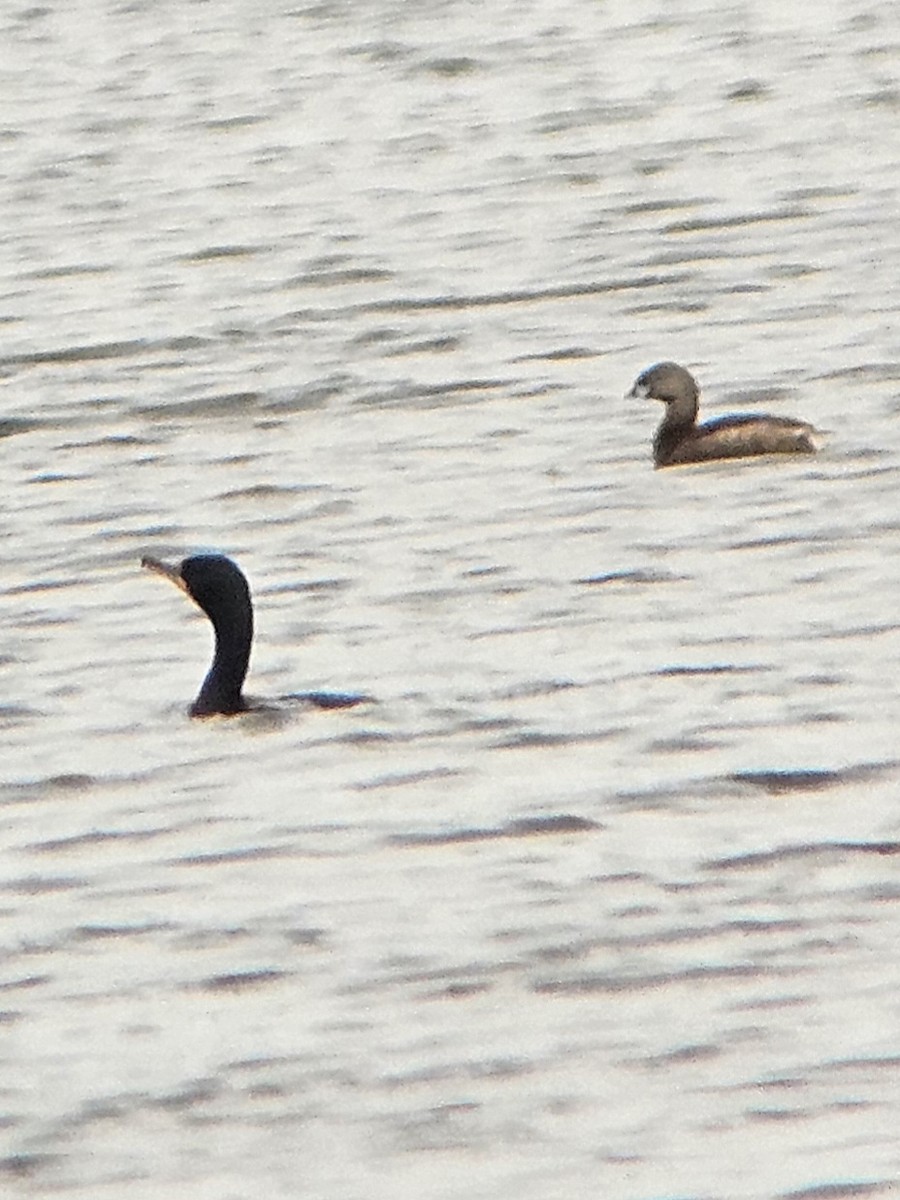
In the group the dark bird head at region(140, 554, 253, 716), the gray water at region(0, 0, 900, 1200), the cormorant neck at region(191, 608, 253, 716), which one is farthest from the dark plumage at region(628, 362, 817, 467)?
the cormorant neck at region(191, 608, 253, 716)

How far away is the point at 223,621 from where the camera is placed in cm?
1255

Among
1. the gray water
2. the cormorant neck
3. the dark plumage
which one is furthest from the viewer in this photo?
the dark plumage

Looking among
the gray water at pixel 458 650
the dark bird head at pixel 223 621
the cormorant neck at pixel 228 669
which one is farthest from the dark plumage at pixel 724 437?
the cormorant neck at pixel 228 669

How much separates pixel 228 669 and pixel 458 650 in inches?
39.2

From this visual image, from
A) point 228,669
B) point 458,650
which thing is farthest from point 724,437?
point 228,669

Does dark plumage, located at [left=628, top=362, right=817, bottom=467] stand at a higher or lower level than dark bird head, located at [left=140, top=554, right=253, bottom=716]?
lower

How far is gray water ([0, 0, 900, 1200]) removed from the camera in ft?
28.6

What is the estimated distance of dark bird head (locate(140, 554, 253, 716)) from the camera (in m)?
12.3

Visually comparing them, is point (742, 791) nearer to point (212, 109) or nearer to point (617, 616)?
point (617, 616)

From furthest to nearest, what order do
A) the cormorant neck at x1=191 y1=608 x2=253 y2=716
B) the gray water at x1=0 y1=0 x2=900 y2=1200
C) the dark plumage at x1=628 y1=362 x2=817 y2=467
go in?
the dark plumage at x1=628 y1=362 x2=817 y2=467 → the cormorant neck at x1=191 y1=608 x2=253 y2=716 → the gray water at x1=0 y1=0 x2=900 y2=1200

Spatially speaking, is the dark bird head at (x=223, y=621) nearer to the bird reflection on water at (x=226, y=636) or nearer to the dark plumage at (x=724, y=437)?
the bird reflection on water at (x=226, y=636)

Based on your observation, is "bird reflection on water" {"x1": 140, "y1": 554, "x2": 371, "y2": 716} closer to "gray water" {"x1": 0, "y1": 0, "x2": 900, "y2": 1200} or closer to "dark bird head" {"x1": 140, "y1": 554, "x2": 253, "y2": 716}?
"dark bird head" {"x1": 140, "y1": 554, "x2": 253, "y2": 716}

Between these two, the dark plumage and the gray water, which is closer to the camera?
the gray water

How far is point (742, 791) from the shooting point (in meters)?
10.9
